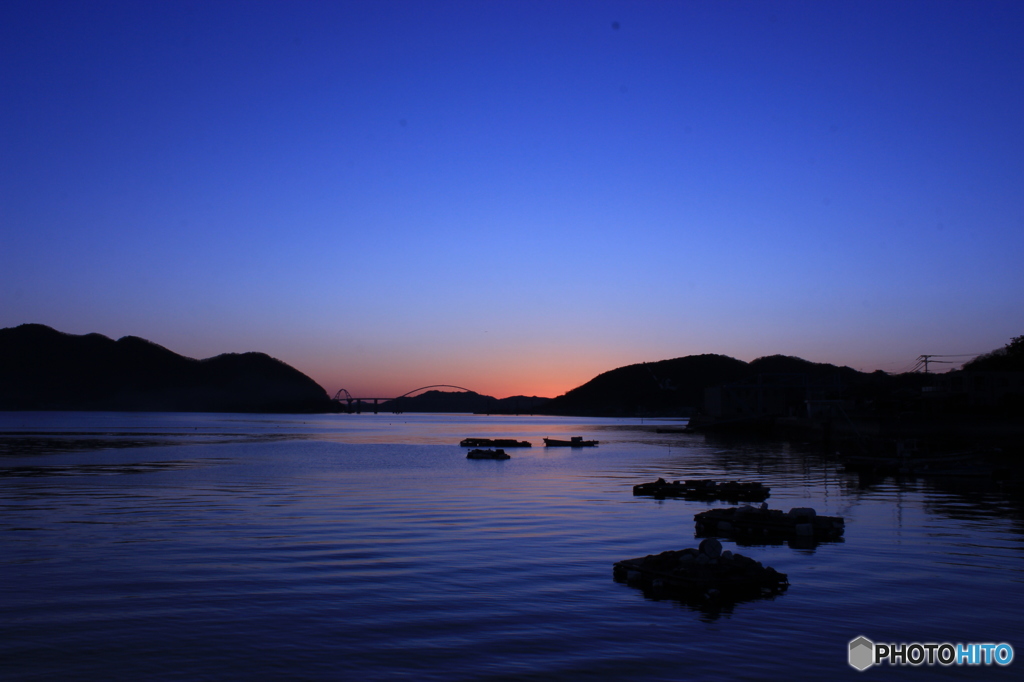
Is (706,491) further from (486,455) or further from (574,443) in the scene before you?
(574,443)

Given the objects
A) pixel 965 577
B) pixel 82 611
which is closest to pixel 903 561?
pixel 965 577

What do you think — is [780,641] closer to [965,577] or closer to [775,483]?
[965,577]

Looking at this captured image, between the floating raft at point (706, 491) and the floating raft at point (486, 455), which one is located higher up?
the floating raft at point (706, 491)

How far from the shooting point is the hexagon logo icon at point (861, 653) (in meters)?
14.1

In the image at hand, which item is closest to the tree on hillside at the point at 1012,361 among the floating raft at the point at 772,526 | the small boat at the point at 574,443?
the small boat at the point at 574,443

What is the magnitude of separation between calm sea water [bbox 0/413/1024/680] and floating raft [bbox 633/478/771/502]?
1.75 meters

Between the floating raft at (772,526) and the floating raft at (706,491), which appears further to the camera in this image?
the floating raft at (706,491)

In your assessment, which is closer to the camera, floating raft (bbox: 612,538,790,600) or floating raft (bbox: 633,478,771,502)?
floating raft (bbox: 612,538,790,600)

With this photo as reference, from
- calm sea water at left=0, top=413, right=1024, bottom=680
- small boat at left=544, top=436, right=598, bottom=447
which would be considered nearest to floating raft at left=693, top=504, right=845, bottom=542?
calm sea water at left=0, top=413, right=1024, bottom=680

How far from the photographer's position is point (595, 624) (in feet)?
53.1

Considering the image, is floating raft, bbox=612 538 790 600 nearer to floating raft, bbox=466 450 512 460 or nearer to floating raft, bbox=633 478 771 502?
floating raft, bbox=633 478 771 502

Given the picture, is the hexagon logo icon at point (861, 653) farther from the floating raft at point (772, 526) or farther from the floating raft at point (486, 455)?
the floating raft at point (486, 455)

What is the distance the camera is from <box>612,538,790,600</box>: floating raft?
1881cm

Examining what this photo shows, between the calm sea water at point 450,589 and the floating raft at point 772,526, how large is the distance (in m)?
0.93
